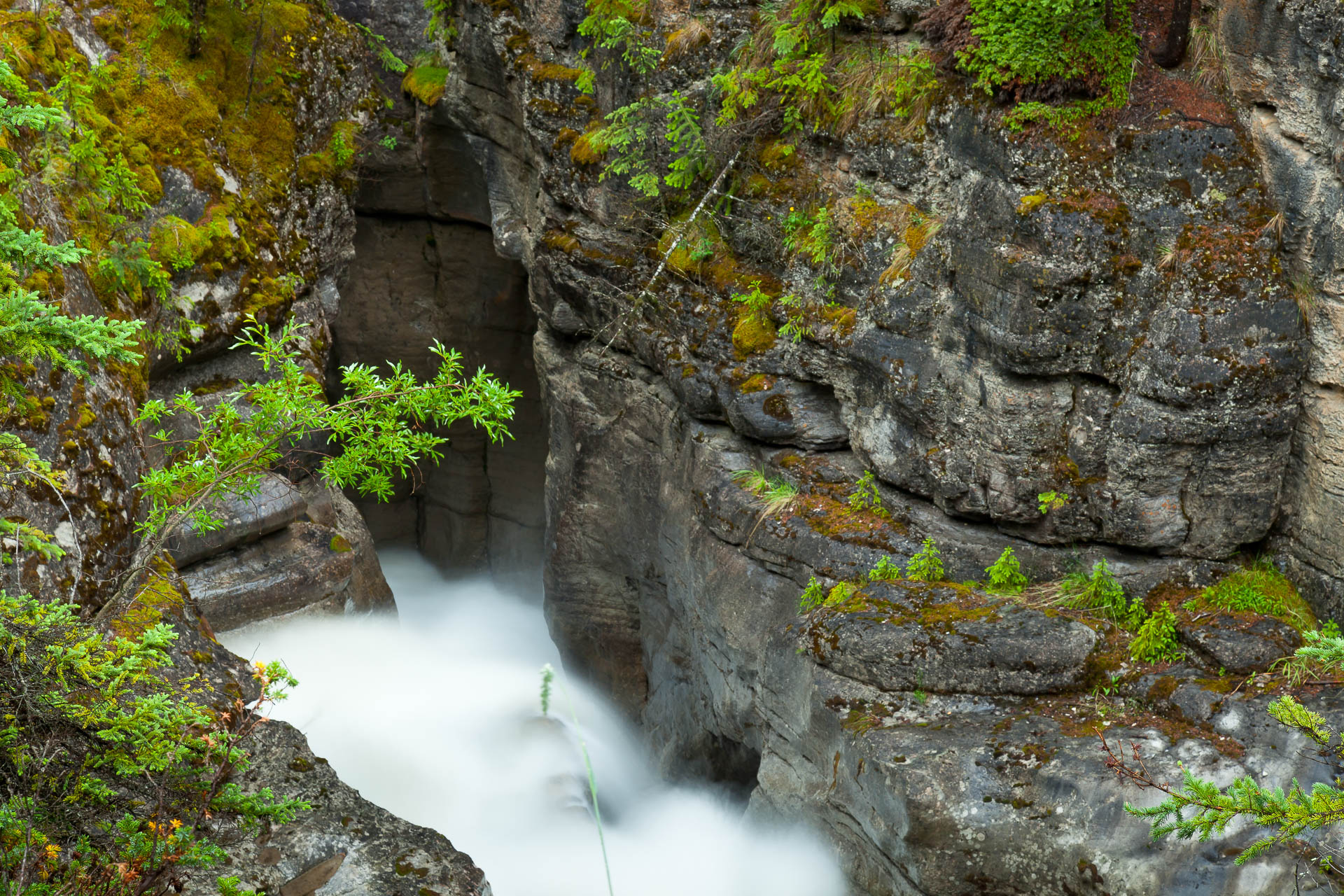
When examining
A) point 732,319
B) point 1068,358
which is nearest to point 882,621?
point 1068,358

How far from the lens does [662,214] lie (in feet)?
37.6

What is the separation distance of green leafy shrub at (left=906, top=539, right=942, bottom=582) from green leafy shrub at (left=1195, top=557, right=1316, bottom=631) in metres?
1.95

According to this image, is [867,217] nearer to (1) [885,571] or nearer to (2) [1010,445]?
(2) [1010,445]

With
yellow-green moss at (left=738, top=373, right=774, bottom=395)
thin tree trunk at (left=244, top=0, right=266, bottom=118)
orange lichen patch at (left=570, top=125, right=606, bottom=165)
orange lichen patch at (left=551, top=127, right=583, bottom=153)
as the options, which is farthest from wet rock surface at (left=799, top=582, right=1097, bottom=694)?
thin tree trunk at (left=244, top=0, right=266, bottom=118)

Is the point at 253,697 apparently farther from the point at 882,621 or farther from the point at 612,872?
the point at 612,872

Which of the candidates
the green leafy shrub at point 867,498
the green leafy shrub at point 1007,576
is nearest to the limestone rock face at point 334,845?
the green leafy shrub at point 1007,576

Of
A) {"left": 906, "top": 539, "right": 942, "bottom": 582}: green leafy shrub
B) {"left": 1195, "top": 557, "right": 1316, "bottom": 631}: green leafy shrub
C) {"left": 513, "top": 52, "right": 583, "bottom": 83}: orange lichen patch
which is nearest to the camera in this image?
{"left": 1195, "top": 557, "right": 1316, "bottom": 631}: green leafy shrub

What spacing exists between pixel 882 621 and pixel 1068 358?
8.24ft

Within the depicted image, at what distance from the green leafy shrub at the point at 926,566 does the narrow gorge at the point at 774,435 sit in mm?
38

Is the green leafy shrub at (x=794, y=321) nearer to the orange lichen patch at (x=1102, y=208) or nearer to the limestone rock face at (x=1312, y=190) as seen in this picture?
the orange lichen patch at (x=1102, y=208)

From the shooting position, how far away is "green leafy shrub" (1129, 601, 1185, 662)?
766 cm

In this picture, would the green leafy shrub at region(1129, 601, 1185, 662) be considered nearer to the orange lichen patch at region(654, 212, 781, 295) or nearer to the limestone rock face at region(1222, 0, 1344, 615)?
the limestone rock face at region(1222, 0, 1344, 615)

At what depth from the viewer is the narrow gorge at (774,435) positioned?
6.45 metres

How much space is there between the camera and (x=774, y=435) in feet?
33.4
